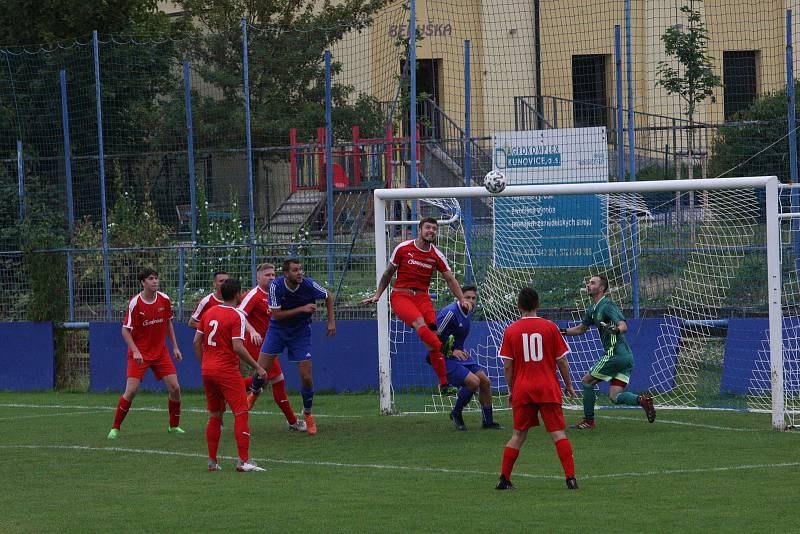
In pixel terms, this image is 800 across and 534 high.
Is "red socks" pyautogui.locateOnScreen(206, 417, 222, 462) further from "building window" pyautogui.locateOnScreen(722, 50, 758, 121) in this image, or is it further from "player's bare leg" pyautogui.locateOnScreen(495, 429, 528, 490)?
"building window" pyautogui.locateOnScreen(722, 50, 758, 121)

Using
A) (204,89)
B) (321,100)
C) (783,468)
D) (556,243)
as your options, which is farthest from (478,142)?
(783,468)

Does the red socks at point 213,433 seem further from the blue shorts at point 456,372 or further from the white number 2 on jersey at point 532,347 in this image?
the blue shorts at point 456,372

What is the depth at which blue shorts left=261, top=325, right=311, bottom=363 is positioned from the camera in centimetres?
1478

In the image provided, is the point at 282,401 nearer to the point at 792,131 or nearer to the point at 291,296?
the point at 291,296

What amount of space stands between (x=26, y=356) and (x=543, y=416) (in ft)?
45.4

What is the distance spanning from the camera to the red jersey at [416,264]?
1466 centimetres

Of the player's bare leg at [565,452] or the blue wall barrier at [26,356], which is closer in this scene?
the player's bare leg at [565,452]

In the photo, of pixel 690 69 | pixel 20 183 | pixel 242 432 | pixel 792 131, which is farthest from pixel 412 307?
pixel 20 183

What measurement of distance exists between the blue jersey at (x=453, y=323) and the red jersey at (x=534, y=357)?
4311 mm

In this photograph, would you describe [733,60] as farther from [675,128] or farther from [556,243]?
[556,243]

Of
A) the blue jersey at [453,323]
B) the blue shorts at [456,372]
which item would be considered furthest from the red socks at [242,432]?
the blue jersey at [453,323]

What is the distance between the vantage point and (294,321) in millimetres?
14812

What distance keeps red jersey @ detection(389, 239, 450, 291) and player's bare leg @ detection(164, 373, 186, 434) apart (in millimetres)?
3016

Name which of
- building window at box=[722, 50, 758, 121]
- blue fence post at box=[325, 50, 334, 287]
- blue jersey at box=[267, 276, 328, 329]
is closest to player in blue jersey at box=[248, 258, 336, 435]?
blue jersey at box=[267, 276, 328, 329]
